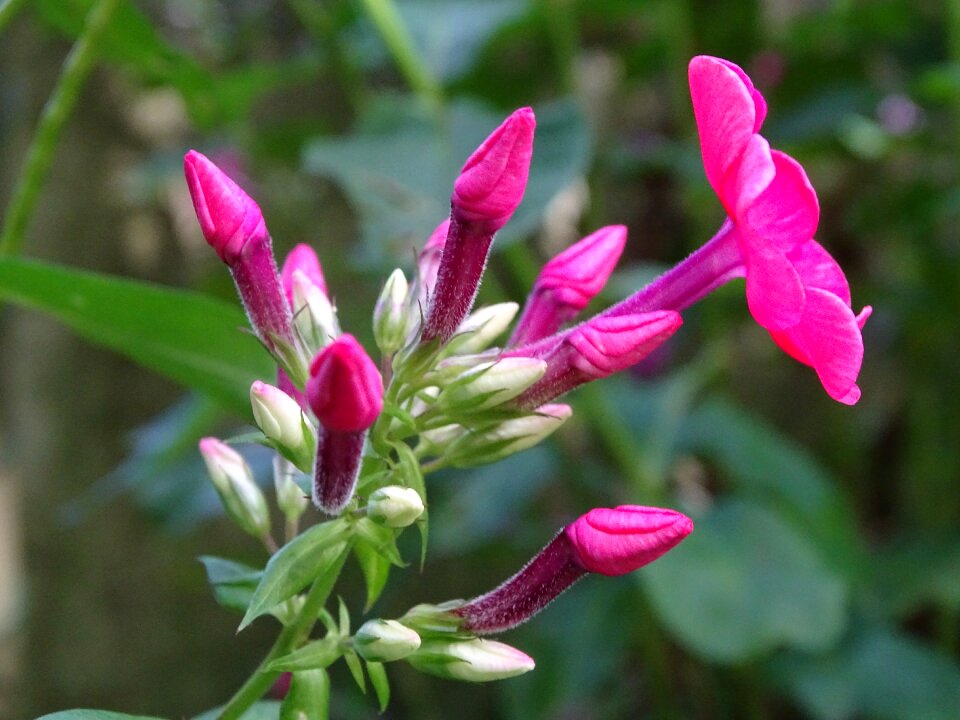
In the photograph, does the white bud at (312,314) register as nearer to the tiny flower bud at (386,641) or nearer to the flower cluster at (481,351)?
A: the flower cluster at (481,351)

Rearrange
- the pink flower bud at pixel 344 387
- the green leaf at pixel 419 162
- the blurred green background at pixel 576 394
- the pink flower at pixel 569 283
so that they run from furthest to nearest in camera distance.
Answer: the blurred green background at pixel 576 394, the green leaf at pixel 419 162, the pink flower at pixel 569 283, the pink flower bud at pixel 344 387

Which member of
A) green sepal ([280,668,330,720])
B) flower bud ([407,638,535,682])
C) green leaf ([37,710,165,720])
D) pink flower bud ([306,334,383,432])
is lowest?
flower bud ([407,638,535,682])

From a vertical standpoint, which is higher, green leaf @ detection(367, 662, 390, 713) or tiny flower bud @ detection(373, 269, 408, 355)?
tiny flower bud @ detection(373, 269, 408, 355)

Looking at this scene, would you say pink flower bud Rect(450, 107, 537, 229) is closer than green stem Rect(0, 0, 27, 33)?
Yes

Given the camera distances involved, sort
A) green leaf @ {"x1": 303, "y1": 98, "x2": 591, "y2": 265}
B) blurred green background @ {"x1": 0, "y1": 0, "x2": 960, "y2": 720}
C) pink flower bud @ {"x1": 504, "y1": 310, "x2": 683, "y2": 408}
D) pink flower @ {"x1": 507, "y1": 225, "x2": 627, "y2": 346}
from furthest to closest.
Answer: blurred green background @ {"x1": 0, "y1": 0, "x2": 960, "y2": 720} < green leaf @ {"x1": 303, "y1": 98, "x2": 591, "y2": 265} < pink flower @ {"x1": 507, "y1": 225, "x2": 627, "y2": 346} < pink flower bud @ {"x1": 504, "y1": 310, "x2": 683, "y2": 408}

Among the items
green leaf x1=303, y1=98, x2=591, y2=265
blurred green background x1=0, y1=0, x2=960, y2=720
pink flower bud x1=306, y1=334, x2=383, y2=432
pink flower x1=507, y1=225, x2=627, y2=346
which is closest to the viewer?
pink flower bud x1=306, y1=334, x2=383, y2=432

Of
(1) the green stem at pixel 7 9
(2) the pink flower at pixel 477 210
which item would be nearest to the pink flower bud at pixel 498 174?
(2) the pink flower at pixel 477 210

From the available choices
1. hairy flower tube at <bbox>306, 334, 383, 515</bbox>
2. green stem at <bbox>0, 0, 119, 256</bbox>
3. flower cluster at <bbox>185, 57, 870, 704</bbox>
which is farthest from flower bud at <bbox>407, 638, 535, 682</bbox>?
green stem at <bbox>0, 0, 119, 256</bbox>

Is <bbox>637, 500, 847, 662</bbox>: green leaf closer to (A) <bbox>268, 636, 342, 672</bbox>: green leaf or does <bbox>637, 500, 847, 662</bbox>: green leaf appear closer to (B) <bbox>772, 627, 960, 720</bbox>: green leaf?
(B) <bbox>772, 627, 960, 720</bbox>: green leaf
